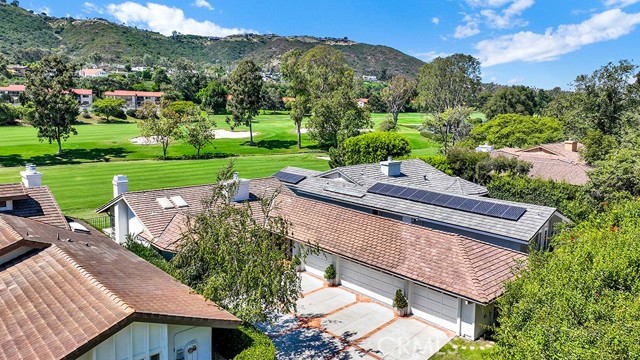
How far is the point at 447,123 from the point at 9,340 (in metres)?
60.1

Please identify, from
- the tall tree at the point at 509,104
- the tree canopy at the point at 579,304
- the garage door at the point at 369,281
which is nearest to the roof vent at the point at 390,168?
the garage door at the point at 369,281

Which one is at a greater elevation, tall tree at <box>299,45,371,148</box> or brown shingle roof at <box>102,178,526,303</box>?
tall tree at <box>299,45,371,148</box>

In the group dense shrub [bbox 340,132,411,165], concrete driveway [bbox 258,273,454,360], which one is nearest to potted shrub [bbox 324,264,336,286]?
concrete driveway [bbox 258,273,454,360]

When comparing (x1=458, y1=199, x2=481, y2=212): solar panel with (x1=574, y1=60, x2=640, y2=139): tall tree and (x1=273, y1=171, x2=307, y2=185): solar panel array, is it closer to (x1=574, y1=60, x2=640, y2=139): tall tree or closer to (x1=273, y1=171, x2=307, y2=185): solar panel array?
(x1=273, y1=171, x2=307, y2=185): solar panel array

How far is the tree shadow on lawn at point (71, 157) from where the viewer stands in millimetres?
55294

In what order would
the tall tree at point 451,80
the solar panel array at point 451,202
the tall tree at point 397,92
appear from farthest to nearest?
the tall tree at point 397,92 < the tall tree at point 451,80 < the solar panel array at point 451,202

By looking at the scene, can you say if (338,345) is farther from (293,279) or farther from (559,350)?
(559,350)

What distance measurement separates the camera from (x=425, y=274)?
59.2 ft

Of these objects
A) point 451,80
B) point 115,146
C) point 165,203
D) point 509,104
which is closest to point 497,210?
point 165,203

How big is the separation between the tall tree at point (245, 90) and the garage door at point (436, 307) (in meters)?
60.4

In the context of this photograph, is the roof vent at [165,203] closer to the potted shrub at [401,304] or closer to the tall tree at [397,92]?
the potted shrub at [401,304]

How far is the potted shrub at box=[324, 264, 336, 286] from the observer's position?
859 inches

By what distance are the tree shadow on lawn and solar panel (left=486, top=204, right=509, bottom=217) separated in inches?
2095

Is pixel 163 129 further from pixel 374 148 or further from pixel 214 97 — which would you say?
pixel 214 97
